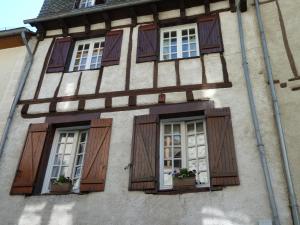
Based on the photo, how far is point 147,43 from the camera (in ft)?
27.3

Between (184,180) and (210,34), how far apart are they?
11.6 ft

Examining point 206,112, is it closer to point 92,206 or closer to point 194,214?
point 194,214

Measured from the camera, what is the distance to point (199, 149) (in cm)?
664

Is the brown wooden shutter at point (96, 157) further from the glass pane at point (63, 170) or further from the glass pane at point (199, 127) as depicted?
the glass pane at point (199, 127)

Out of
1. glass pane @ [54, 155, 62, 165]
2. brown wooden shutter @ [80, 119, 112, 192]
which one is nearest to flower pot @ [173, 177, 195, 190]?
brown wooden shutter @ [80, 119, 112, 192]

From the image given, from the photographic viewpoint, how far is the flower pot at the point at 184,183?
604cm

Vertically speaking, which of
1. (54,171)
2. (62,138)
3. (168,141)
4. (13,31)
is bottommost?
(54,171)

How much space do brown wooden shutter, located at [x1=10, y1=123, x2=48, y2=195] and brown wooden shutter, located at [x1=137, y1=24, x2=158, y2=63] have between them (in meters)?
2.60

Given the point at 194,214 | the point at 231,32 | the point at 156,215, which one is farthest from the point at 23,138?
the point at 231,32

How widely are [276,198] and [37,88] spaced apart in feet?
18.4

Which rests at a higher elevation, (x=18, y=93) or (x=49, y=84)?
(x=49, y=84)

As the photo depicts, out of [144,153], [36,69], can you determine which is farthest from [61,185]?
[36,69]

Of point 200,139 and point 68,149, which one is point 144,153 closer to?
point 200,139

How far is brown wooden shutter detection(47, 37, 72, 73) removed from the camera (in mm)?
8531
